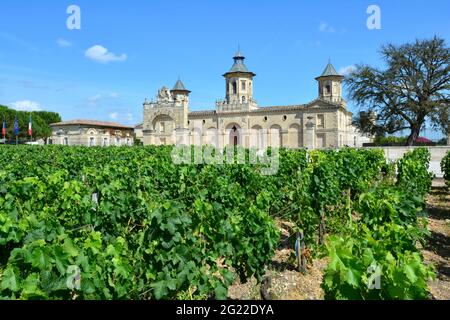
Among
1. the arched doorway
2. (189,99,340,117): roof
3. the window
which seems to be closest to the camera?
(189,99,340,117): roof

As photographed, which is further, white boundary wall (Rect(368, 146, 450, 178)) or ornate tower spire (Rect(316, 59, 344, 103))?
ornate tower spire (Rect(316, 59, 344, 103))

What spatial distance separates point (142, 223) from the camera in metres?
6.41

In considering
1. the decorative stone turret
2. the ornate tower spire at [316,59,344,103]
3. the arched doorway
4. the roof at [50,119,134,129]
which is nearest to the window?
the ornate tower spire at [316,59,344,103]

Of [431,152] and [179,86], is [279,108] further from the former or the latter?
[431,152]

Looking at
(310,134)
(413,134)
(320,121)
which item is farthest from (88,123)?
(413,134)

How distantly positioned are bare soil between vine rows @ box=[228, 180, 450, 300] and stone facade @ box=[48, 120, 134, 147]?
2068 inches

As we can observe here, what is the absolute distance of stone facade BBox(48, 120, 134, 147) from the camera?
57.2 meters

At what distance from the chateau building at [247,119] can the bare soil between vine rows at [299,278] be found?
33.9 meters

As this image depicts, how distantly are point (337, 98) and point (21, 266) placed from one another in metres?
46.8

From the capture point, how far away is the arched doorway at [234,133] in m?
47.8

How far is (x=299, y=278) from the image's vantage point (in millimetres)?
5543

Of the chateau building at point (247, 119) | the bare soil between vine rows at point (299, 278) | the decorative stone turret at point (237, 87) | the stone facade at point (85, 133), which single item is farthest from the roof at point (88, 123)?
the bare soil between vine rows at point (299, 278)

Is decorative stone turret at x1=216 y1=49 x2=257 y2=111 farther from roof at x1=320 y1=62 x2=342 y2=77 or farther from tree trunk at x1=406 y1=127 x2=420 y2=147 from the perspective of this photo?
→ tree trunk at x1=406 y1=127 x2=420 y2=147

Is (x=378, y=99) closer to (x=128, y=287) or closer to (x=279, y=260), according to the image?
(x=279, y=260)
